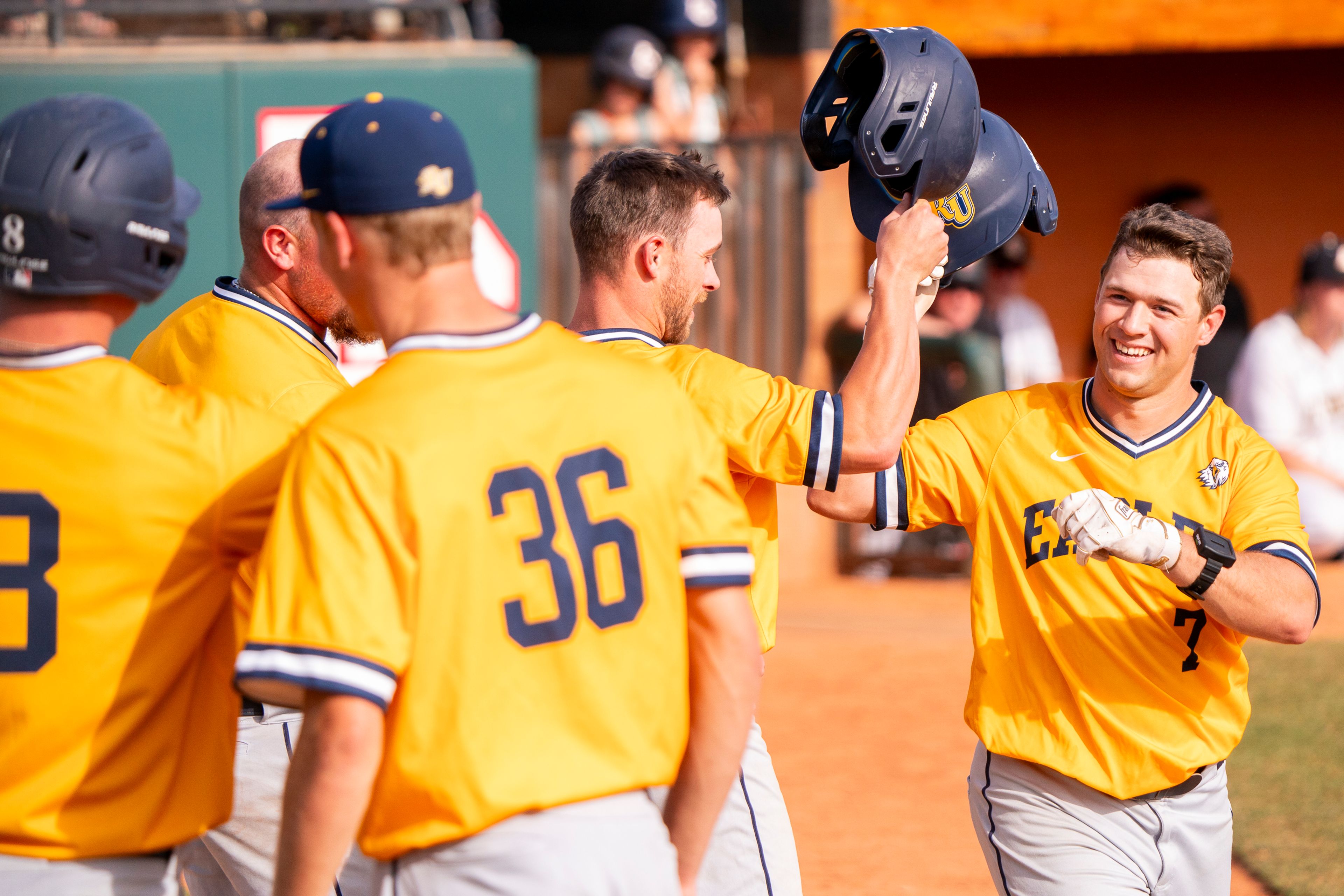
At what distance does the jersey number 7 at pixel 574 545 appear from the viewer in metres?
2.01

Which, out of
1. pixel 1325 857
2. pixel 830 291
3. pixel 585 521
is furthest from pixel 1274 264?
pixel 585 521

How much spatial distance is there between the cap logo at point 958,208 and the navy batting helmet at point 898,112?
0.16ft

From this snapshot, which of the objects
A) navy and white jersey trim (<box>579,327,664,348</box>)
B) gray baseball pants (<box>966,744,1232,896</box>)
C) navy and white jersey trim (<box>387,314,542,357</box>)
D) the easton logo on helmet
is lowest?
gray baseball pants (<box>966,744,1232,896</box>)

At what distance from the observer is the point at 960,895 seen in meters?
4.95

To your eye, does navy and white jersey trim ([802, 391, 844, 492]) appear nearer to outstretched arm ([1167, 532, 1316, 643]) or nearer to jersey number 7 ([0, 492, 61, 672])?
outstretched arm ([1167, 532, 1316, 643])

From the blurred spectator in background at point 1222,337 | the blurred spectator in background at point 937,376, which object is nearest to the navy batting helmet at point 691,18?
the blurred spectator in background at point 937,376

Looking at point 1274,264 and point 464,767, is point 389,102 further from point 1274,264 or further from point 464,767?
point 1274,264

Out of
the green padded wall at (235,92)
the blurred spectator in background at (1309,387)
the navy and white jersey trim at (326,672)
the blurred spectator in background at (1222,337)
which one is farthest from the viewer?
the blurred spectator in background at (1222,337)

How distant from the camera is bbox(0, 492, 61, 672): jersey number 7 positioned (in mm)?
2070

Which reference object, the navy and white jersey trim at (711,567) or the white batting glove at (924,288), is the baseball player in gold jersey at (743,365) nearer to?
the white batting glove at (924,288)

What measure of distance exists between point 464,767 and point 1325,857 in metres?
4.28

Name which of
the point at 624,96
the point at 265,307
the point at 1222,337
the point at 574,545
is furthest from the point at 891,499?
the point at 624,96

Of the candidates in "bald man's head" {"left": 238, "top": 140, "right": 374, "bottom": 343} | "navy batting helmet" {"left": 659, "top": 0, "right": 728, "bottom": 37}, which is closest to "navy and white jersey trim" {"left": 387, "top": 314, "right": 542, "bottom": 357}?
"bald man's head" {"left": 238, "top": 140, "right": 374, "bottom": 343}

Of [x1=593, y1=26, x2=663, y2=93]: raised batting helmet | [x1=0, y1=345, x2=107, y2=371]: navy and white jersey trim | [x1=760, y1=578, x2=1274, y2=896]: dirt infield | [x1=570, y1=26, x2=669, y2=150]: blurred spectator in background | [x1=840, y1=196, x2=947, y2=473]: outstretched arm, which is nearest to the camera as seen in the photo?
[x1=0, y1=345, x2=107, y2=371]: navy and white jersey trim
